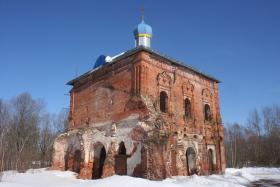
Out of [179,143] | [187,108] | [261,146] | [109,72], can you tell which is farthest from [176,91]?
[261,146]

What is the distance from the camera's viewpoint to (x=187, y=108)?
17.4 metres

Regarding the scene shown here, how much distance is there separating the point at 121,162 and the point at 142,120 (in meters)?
2.58

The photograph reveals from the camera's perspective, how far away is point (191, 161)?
657 inches

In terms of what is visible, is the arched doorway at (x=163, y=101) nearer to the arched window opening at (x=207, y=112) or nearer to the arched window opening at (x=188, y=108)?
the arched window opening at (x=188, y=108)

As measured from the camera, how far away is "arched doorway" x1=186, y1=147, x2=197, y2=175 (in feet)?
53.5

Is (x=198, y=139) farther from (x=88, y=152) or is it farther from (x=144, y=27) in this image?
(x=144, y=27)

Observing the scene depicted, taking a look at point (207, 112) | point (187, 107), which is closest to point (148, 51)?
point (187, 107)

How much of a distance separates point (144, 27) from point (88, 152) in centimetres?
877

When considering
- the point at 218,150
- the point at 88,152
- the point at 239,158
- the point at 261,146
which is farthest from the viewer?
the point at 239,158

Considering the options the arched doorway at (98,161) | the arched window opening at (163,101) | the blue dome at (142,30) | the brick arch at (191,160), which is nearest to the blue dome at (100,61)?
the blue dome at (142,30)

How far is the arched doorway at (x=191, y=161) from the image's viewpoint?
16316 mm

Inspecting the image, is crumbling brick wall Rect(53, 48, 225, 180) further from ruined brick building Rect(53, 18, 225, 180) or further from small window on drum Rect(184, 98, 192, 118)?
small window on drum Rect(184, 98, 192, 118)

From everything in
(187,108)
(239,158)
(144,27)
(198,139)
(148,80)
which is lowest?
(239,158)

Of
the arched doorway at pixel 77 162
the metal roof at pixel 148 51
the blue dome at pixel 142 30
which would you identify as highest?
the blue dome at pixel 142 30
